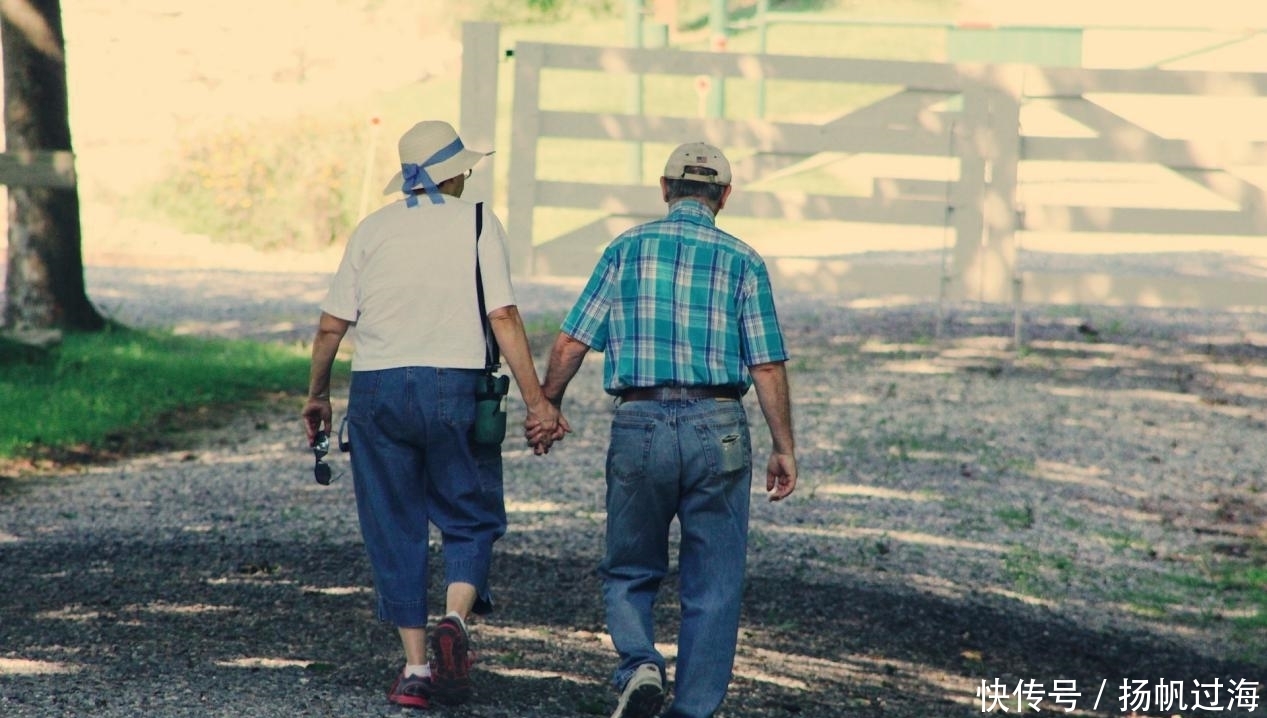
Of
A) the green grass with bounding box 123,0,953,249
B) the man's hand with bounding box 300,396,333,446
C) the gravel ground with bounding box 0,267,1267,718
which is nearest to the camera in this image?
the man's hand with bounding box 300,396,333,446

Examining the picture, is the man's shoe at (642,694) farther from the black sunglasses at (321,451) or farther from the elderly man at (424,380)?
the black sunglasses at (321,451)

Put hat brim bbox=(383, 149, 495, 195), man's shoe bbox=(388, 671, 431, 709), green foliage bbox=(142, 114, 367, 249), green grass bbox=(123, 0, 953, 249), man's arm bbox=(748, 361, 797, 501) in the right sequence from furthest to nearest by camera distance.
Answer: green grass bbox=(123, 0, 953, 249) < green foliage bbox=(142, 114, 367, 249) < hat brim bbox=(383, 149, 495, 195) < man's shoe bbox=(388, 671, 431, 709) < man's arm bbox=(748, 361, 797, 501)

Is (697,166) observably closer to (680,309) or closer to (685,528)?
(680,309)

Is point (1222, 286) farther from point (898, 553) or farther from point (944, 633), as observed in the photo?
point (944, 633)

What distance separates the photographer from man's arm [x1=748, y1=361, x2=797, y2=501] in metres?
5.02

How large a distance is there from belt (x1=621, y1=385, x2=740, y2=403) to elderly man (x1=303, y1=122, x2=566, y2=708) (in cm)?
32

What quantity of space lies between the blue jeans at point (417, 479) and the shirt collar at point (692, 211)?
73 centimetres

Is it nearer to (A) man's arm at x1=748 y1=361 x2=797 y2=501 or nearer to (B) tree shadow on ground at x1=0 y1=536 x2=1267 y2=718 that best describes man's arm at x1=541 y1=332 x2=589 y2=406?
(A) man's arm at x1=748 y1=361 x2=797 y2=501

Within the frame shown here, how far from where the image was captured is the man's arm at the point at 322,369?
Answer: 528 centimetres

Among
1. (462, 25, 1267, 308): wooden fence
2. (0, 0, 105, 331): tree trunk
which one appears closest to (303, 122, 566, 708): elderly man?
(0, 0, 105, 331): tree trunk

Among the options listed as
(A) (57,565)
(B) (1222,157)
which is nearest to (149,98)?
(B) (1222,157)

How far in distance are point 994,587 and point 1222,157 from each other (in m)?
7.34

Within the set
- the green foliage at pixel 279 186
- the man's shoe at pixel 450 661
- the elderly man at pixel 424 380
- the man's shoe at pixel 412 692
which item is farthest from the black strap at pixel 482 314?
the green foliage at pixel 279 186

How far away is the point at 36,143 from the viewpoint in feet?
42.7
